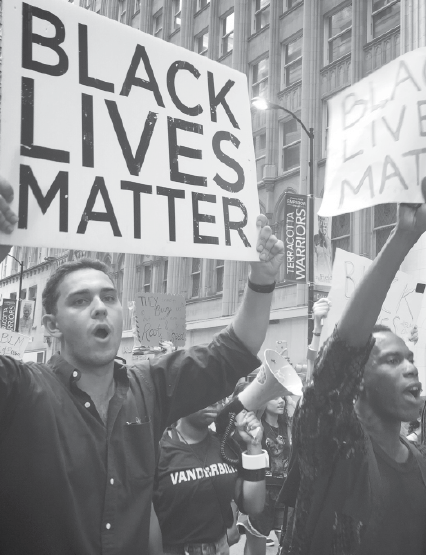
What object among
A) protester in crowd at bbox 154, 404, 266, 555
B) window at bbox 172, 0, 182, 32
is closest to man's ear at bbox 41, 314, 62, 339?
protester in crowd at bbox 154, 404, 266, 555

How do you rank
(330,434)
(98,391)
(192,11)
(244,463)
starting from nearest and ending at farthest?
(330,434)
(98,391)
(244,463)
(192,11)

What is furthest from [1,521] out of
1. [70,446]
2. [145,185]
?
[145,185]

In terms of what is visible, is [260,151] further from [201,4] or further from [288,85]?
[201,4]

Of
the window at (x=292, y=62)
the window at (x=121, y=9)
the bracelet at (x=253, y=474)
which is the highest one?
the window at (x=121, y=9)

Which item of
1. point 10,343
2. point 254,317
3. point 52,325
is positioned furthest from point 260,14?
point 52,325

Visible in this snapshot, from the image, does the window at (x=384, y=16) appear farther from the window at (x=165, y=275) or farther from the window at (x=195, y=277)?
the window at (x=165, y=275)

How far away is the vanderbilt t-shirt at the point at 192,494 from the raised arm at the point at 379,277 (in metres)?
2.43

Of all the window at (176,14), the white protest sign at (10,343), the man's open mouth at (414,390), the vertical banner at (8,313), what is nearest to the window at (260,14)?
the window at (176,14)

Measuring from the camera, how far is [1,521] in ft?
7.06

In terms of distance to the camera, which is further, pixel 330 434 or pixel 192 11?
pixel 192 11

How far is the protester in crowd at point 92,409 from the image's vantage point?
2.15m

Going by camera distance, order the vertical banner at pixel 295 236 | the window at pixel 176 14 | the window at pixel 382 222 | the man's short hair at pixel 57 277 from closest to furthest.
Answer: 1. the man's short hair at pixel 57 277
2. the vertical banner at pixel 295 236
3. the window at pixel 382 222
4. the window at pixel 176 14

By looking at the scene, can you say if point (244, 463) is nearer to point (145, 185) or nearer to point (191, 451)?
point (191, 451)

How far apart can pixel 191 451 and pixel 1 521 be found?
256 centimetres
